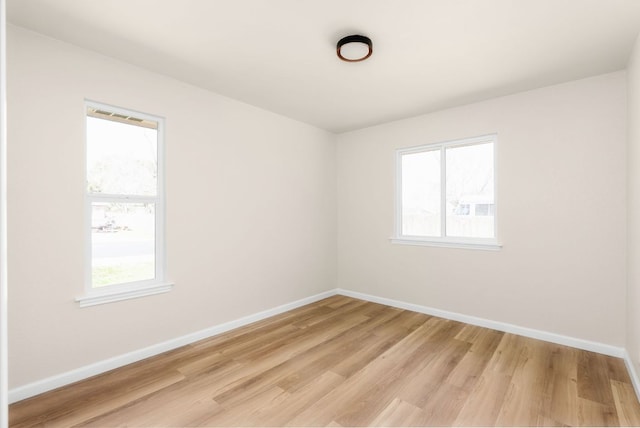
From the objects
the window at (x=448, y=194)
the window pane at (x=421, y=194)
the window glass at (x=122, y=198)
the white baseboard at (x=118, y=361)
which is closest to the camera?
the white baseboard at (x=118, y=361)

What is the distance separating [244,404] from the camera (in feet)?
7.02

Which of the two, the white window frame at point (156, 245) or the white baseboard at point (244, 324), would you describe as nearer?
the white baseboard at point (244, 324)

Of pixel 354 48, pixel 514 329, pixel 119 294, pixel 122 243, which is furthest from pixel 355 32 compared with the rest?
pixel 514 329

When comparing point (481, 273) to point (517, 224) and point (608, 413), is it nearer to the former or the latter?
point (517, 224)

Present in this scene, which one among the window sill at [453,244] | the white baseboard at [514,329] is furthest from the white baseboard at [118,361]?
the window sill at [453,244]

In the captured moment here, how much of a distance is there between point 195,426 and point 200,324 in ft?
4.64

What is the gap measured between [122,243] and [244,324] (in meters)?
1.64

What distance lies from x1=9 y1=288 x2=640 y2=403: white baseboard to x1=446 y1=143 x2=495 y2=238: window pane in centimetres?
105

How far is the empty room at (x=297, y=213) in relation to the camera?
2.10 meters

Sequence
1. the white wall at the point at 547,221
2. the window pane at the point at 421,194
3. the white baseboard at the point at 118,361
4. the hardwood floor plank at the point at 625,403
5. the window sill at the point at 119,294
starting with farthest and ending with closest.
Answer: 1. the window pane at the point at 421,194
2. the white wall at the point at 547,221
3. the window sill at the point at 119,294
4. the white baseboard at the point at 118,361
5. the hardwood floor plank at the point at 625,403

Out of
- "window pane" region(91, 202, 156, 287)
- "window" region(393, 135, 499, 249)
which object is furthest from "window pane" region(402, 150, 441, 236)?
"window pane" region(91, 202, 156, 287)

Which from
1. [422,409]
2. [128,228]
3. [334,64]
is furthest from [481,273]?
[128,228]

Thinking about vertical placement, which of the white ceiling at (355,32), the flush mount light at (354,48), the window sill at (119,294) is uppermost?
the white ceiling at (355,32)

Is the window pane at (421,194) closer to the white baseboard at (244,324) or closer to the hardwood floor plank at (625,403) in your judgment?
the white baseboard at (244,324)
